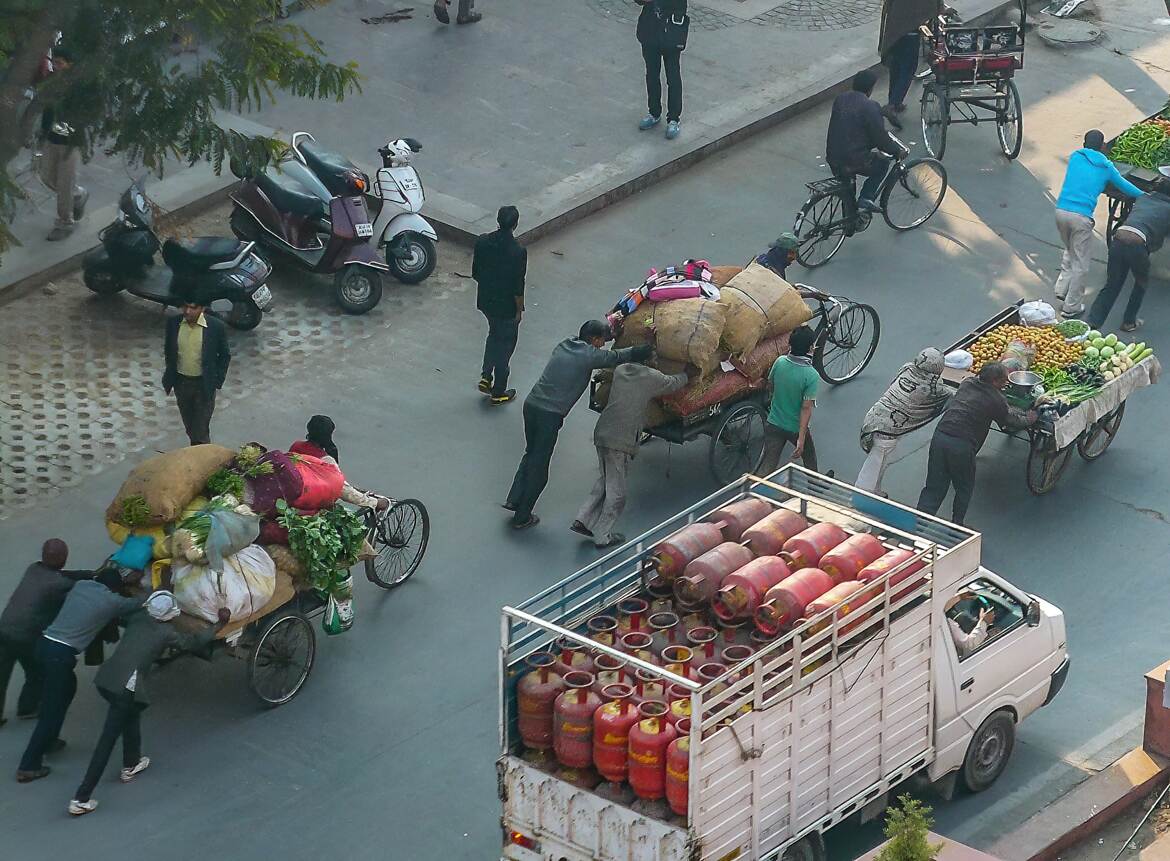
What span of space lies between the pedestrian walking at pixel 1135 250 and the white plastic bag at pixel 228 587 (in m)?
8.11

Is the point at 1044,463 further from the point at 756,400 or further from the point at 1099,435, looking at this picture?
the point at 756,400

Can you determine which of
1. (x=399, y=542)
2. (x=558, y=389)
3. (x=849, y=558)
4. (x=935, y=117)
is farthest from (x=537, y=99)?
(x=849, y=558)

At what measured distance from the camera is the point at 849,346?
49.9ft

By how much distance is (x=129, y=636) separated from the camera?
35.0 ft

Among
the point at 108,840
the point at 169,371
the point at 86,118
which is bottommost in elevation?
the point at 108,840

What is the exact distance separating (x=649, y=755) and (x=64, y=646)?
143 inches

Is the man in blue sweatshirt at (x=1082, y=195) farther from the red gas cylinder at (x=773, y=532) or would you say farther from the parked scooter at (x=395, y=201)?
the red gas cylinder at (x=773, y=532)

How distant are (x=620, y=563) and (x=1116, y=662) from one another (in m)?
3.85

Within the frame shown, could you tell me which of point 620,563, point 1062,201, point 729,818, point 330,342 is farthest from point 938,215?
point 729,818

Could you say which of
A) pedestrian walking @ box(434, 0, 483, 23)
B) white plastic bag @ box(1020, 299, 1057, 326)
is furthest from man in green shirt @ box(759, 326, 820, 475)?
pedestrian walking @ box(434, 0, 483, 23)

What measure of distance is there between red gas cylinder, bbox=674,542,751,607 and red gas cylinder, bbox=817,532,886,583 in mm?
448

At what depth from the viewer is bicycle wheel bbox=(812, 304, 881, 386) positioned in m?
15.1

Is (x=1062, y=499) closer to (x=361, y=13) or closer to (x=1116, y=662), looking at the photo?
(x=1116, y=662)

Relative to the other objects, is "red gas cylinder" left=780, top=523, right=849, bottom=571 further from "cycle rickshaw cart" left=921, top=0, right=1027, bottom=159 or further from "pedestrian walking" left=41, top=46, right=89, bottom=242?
"cycle rickshaw cart" left=921, top=0, right=1027, bottom=159
